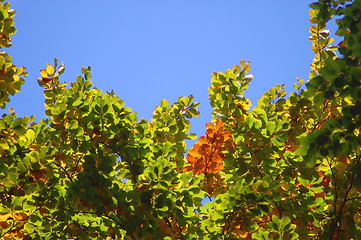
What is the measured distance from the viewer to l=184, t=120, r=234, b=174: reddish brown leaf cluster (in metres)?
3.83

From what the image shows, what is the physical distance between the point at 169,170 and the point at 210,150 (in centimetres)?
91

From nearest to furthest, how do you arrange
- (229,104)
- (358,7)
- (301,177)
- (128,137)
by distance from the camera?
(358,7), (301,177), (128,137), (229,104)

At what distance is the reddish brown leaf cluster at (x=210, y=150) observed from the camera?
3826 mm

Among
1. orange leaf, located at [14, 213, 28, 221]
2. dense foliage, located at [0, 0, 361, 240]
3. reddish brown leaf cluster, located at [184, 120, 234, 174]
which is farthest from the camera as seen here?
reddish brown leaf cluster, located at [184, 120, 234, 174]

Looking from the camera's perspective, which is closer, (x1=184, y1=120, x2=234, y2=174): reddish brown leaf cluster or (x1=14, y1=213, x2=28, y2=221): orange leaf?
(x1=14, y1=213, x2=28, y2=221): orange leaf

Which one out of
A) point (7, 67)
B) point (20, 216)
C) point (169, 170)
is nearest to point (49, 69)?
point (7, 67)

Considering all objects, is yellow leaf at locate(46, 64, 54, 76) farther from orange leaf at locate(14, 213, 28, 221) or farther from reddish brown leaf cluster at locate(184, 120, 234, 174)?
reddish brown leaf cluster at locate(184, 120, 234, 174)

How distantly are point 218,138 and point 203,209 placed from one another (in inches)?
32.4

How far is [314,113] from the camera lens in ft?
11.7

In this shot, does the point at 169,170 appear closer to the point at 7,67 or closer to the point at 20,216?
the point at 20,216

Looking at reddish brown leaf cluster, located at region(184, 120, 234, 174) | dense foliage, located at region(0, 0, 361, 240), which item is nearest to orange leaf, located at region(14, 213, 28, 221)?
dense foliage, located at region(0, 0, 361, 240)

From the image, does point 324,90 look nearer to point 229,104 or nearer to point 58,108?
point 229,104

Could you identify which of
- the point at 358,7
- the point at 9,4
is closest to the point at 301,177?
the point at 358,7

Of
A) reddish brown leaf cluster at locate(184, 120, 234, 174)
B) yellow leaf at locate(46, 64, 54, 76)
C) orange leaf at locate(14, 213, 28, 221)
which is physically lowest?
orange leaf at locate(14, 213, 28, 221)
